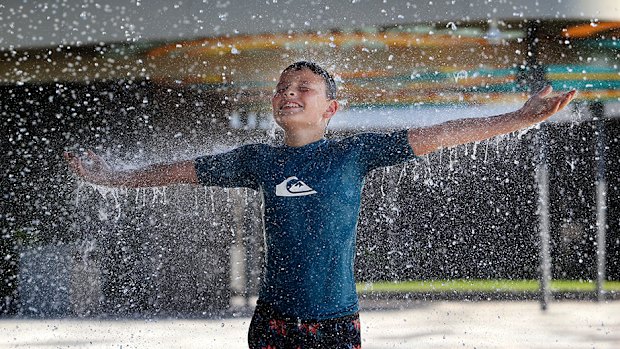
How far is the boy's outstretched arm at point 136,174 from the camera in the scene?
2002mm

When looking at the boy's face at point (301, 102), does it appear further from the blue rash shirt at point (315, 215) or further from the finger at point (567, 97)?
the finger at point (567, 97)

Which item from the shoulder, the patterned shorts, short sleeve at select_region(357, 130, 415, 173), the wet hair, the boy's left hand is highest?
the wet hair

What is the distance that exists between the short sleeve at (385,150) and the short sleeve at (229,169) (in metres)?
0.29

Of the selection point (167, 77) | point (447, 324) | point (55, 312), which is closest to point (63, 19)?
point (167, 77)

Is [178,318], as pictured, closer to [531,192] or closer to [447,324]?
[447,324]

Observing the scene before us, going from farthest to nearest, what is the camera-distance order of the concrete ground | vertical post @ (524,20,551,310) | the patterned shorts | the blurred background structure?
vertical post @ (524,20,551,310)
the blurred background structure
the concrete ground
the patterned shorts

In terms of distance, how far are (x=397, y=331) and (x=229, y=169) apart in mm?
2341

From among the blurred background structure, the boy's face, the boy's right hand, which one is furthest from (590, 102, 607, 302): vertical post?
the boy's right hand

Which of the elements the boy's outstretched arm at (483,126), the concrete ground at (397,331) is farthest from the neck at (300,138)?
the concrete ground at (397,331)

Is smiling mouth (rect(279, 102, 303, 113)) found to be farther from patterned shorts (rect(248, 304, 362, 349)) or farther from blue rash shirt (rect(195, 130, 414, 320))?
patterned shorts (rect(248, 304, 362, 349))

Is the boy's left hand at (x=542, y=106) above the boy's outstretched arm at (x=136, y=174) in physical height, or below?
above

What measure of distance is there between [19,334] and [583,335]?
9.79 feet

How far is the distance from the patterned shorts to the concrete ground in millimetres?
1888

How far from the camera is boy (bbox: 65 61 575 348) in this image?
1738mm
